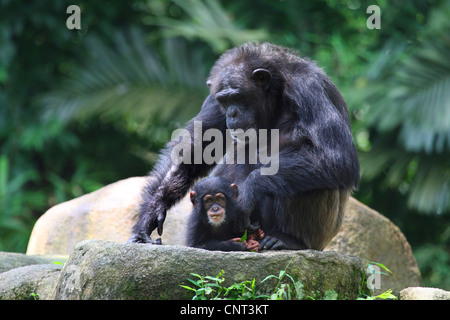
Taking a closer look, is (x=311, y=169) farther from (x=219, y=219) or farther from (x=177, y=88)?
(x=177, y=88)

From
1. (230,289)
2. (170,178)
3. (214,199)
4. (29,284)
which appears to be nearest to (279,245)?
(214,199)

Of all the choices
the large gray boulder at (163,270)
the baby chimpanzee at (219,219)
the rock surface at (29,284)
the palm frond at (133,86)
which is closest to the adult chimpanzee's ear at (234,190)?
the baby chimpanzee at (219,219)

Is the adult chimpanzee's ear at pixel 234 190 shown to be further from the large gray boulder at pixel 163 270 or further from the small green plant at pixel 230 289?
the small green plant at pixel 230 289

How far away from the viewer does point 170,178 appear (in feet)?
21.7

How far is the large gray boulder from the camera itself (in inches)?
177

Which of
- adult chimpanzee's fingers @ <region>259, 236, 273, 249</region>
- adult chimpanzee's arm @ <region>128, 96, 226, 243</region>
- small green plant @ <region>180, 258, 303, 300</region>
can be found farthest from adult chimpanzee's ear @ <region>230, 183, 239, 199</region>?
small green plant @ <region>180, 258, 303, 300</region>

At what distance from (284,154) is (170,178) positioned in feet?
4.37

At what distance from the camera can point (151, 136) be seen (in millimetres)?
14438

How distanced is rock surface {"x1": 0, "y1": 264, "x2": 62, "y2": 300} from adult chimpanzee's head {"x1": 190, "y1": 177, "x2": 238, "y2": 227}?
141 centimetres

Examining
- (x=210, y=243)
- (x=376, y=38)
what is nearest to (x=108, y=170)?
(x=376, y=38)

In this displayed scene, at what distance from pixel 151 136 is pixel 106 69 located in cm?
197

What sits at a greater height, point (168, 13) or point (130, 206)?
point (168, 13)
